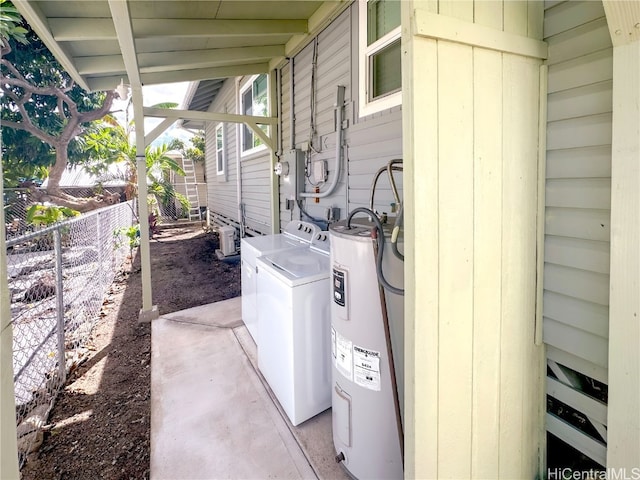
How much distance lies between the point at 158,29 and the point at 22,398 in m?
3.21

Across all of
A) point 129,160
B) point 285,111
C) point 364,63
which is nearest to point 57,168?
point 129,160

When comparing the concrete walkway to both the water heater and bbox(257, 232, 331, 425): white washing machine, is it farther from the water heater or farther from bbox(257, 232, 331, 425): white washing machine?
the water heater

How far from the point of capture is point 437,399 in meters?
1.18

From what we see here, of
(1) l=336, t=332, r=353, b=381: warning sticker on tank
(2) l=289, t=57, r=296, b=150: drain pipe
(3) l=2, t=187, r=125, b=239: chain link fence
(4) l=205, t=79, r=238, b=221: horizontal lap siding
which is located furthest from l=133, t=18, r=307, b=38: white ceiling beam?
(3) l=2, t=187, r=125, b=239: chain link fence

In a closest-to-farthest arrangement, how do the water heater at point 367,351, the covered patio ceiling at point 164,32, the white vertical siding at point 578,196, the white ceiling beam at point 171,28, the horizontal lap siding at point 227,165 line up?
the white vertical siding at point 578,196
the water heater at point 367,351
the covered patio ceiling at point 164,32
the white ceiling beam at point 171,28
the horizontal lap siding at point 227,165

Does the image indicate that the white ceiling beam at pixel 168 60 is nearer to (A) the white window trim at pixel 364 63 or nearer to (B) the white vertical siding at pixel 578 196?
(A) the white window trim at pixel 364 63

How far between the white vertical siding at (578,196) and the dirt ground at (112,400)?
2200 millimetres

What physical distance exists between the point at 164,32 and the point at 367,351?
3.38 metres

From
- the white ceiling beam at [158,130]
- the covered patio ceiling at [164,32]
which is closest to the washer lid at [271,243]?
the white ceiling beam at [158,130]

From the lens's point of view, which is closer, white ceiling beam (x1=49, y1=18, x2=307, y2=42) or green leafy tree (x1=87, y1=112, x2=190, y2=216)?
white ceiling beam (x1=49, y1=18, x2=307, y2=42)

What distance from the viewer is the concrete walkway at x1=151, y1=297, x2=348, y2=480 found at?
184 cm

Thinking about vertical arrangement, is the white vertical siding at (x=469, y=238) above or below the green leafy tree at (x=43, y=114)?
below

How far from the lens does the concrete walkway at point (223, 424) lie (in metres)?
1.84

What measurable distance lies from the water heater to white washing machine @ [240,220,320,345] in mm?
1189
